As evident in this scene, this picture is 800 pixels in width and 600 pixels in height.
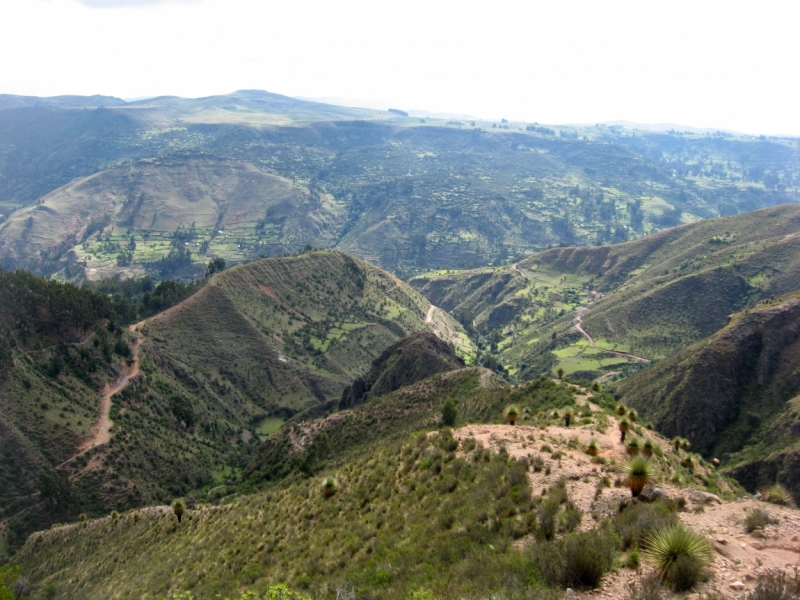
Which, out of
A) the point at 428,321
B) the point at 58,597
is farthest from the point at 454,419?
the point at 428,321

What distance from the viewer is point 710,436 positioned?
5856cm

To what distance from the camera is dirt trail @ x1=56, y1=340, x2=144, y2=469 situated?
192 feet

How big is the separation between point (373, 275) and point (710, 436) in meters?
107

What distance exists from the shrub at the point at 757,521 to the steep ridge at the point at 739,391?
41121 millimetres

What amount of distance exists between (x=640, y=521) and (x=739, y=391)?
189 feet

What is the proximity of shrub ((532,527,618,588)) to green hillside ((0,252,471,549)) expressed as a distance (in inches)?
2196

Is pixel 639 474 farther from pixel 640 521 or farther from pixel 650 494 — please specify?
Answer: pixel 640 521

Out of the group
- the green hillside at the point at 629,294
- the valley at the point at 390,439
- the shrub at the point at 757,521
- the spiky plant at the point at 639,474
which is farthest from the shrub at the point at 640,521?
the green hillside at the point at 629,294

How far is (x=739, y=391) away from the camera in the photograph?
61562 millimetres

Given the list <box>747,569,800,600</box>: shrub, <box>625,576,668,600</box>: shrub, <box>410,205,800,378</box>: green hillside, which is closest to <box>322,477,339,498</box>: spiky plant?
<box>625,576,668,600</box>: shrub

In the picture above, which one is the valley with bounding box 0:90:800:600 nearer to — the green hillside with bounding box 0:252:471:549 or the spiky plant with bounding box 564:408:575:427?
the spiky plant with bounding box 564:408:575:427

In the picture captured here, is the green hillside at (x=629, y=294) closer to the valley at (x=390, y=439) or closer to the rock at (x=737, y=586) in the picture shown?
the valley at (x=390, y=439)

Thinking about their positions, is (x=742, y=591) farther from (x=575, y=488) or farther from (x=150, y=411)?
(x=150, y=411)

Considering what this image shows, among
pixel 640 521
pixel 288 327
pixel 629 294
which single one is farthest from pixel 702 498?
pixel 629 294
